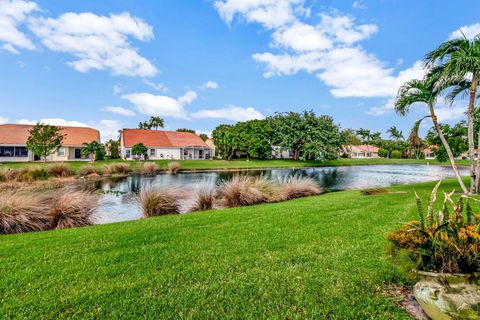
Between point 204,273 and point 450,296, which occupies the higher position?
point 450,296

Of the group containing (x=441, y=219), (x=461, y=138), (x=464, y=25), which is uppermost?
(x=464, y=25)

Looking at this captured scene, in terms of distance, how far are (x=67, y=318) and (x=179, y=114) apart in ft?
165

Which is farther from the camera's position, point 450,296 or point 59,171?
point 59,171

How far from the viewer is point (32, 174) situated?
19.7 meters

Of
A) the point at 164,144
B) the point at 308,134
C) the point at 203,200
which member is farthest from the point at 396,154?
the point at 203,200

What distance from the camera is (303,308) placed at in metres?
2.95

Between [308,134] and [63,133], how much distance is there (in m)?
39.9

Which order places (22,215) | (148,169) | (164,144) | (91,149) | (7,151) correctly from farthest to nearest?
(164,144) → (91,149) → (7,151) → (148,169) → (22,215)

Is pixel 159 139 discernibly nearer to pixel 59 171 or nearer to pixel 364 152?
pixel 59 171

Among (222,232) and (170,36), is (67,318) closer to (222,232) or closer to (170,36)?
(222,232)

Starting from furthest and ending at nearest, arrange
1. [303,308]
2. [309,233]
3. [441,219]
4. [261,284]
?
[309,233]
[261,284]
[303,308]
[441,219]

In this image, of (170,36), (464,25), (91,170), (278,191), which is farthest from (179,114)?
(464,25)

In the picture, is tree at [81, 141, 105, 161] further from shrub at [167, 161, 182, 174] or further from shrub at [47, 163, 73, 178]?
shrub at [47, 163, 73, 178]

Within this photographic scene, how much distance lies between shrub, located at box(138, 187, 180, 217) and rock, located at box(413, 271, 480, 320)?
8768mm
